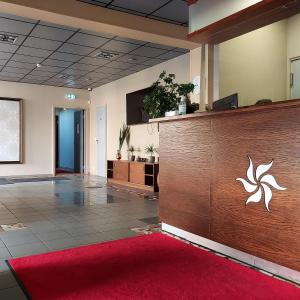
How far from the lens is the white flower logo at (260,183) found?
2.32m

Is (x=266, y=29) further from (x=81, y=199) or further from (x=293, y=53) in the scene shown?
(x=81, y=199)

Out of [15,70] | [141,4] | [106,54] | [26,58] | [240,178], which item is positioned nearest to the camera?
[240,178]

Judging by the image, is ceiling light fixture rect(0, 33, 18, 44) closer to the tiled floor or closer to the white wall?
the tiled floor

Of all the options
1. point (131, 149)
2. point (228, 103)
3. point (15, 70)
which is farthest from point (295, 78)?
point (15, 70)

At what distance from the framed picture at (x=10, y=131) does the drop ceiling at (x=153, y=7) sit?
6.24 m

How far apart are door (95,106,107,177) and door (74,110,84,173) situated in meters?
0.96

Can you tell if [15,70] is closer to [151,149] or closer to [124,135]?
[124,135]

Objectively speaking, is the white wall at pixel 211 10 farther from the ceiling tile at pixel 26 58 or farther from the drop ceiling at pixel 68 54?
the ceiling tile at pixel 26 58

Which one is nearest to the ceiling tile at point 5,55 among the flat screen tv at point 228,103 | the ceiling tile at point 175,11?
the ceiling tile at point 175,11

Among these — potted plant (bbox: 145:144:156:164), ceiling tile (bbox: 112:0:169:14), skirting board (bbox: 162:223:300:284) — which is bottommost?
skirting board (bbox: 162:223:300:284)

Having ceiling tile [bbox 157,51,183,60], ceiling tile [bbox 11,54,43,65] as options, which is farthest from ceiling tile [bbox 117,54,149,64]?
ceiling tile [bbox 11,54,43,65]

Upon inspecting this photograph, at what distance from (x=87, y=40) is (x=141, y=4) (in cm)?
167

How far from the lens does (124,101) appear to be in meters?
9.02

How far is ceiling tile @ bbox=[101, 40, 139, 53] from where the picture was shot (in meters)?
6.10
